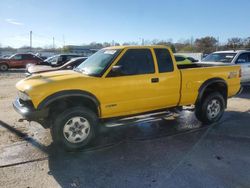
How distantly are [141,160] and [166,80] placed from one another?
2.05 meters

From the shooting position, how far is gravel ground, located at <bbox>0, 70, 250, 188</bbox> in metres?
4.18

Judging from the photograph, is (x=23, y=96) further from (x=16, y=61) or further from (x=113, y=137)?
(x=16, y=61)

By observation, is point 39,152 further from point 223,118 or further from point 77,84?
point 223,118

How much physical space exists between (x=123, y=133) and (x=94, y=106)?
127 centimetres

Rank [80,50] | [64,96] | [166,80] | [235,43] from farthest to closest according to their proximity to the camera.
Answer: [80,50] → [235,43] → [166,80] → [64,96]

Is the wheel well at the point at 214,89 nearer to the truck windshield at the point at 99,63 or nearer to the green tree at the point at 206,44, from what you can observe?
the truck windshield at the point at 99,63

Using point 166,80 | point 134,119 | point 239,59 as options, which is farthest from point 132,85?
point 239,59

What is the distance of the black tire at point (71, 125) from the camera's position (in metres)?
5.19

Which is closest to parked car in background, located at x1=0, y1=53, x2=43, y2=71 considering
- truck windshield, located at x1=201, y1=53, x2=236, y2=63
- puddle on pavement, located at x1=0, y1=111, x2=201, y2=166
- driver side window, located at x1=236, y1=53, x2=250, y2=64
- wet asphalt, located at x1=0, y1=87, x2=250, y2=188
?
truck windshield, located at x1=201, y1=53, x2=236, y2=63

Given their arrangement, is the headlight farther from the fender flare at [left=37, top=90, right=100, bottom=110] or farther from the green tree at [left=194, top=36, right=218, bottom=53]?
the green tree at [left=194, top=36, right=218, bottom=53]

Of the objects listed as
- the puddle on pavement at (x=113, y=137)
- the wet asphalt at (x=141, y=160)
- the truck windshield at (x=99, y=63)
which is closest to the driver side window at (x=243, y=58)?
the puddle on pavement at (x=113, y=137)

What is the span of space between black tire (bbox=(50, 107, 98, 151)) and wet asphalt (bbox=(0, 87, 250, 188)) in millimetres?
156

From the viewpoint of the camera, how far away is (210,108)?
7.21 m

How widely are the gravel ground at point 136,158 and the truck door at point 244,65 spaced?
552cm
